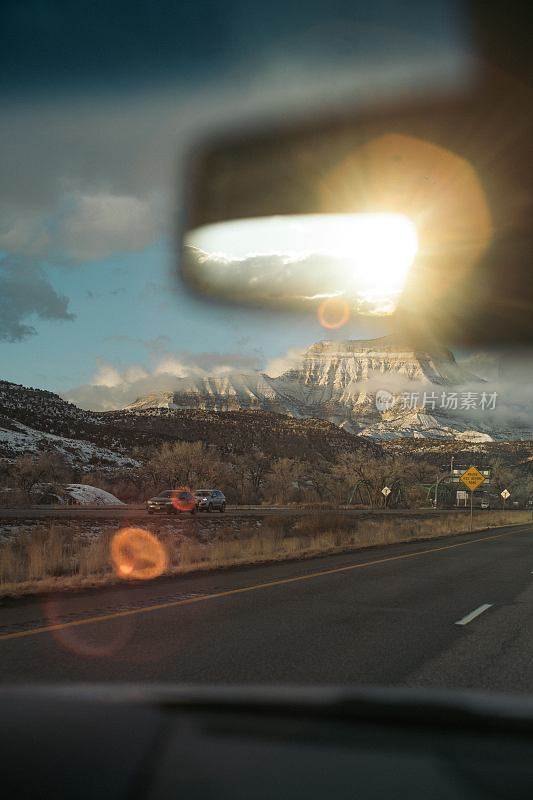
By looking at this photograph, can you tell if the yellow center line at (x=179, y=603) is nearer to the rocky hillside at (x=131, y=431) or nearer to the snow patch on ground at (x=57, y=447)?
the rocky hillside at (x=131, y=431)

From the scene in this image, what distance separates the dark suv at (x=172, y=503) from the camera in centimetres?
4275

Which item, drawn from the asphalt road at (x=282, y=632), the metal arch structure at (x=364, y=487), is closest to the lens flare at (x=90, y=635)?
the asphalt road at (x=282, y=632)

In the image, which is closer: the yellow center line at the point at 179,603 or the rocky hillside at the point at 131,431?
the yellow center line at the point at 179,603

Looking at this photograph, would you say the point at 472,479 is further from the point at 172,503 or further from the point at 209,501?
the point at 172,503

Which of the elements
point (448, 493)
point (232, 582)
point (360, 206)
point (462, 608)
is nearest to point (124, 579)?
point (232, 582)

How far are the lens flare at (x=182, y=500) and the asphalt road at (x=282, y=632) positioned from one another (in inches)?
1088

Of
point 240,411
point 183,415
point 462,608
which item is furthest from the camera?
point 240,411

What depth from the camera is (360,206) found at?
1483 cm

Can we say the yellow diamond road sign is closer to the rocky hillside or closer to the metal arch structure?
the rocky hillside

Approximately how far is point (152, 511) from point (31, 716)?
129 feet

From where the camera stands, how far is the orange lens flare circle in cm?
1592

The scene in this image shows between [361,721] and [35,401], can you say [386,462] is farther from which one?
[361,721]

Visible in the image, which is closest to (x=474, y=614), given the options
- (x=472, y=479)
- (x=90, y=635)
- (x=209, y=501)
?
(x=90, y=635)

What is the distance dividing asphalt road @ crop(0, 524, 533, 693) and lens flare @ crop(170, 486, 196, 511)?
90.7ft
